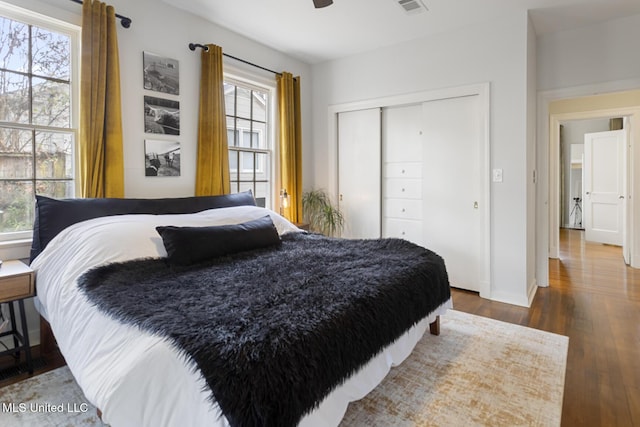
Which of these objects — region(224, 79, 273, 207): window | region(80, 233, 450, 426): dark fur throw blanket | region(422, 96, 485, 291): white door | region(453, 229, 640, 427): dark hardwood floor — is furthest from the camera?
region(224, 79, 273, 207): window

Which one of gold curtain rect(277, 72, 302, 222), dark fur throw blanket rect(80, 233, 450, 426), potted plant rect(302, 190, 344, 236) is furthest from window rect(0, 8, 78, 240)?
potted plant rect(302, 190, 344, 236)

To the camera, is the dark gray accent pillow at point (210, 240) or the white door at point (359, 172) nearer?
the dark gray accent pillow at point (210, 240)

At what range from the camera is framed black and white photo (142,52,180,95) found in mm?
3018

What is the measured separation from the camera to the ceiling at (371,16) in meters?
3.15

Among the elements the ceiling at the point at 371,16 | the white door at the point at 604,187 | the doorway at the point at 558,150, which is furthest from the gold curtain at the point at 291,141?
the white door at the point at 604,187

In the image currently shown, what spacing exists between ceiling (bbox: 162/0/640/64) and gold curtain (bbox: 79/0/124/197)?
739 millimetres

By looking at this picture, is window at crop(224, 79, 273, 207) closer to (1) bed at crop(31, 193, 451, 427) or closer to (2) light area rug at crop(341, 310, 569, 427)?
(1) bed at crop(31, 193, 451, 427)

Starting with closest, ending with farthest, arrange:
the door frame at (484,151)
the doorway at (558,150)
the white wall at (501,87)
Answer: the white wall at (501,87)
the door frame at (484,151)
the doorway at (558,150)

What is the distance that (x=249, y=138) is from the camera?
13.3ft

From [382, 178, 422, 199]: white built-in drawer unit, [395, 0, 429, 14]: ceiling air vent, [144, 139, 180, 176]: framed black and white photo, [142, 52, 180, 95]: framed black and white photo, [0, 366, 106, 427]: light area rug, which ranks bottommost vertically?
[0, 366, 106, 427]: light area rug

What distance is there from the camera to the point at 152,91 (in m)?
3.07

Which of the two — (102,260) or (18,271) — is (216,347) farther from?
(18,271)

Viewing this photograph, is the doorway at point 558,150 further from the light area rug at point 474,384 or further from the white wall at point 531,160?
the light area rug at point 474,384

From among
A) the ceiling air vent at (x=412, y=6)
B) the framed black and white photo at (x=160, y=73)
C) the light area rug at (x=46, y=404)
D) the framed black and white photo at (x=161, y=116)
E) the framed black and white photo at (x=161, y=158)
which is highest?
the ceiling air vent at (x=412, y=6)
